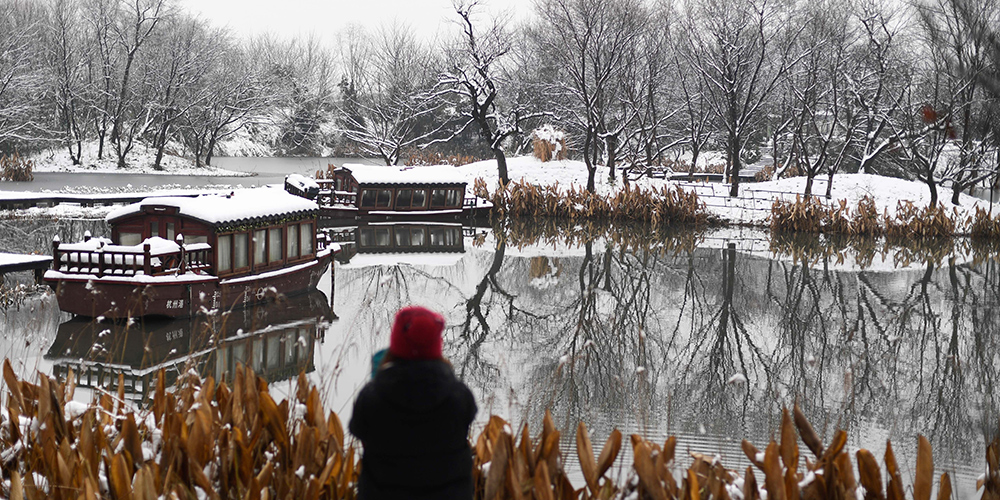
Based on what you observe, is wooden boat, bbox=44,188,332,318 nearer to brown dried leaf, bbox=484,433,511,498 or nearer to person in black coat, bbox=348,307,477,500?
brown dried leaf, bbox=484,433,511,498

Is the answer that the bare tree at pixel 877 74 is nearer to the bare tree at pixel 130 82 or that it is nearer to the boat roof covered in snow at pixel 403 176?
the boat roof covered in snow at pixel 403 176

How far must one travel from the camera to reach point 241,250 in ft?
46.0

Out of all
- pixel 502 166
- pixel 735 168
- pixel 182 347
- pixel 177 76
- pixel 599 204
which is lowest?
pixel 182 347

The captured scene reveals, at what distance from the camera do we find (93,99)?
155ft

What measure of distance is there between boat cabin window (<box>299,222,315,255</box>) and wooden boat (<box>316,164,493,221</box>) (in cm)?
1196

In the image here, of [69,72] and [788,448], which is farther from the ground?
[69,72]

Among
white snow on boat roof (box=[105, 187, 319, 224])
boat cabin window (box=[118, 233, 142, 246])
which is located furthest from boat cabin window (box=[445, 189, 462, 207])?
boat cabin window (box=[118, 233, 142, 246])

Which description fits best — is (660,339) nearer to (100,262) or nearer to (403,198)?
(100,262)

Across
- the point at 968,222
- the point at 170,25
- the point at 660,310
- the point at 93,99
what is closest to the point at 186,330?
the point at 660,310

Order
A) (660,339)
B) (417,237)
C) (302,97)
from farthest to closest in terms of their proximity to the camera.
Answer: (302,97), (417,237), (660,339)

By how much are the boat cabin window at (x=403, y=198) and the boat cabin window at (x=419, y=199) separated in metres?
0.14

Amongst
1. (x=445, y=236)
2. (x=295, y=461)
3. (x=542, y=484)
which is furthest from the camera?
(x=445, y=236)

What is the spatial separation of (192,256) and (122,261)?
1139mm

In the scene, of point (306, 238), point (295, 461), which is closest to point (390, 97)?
Result: point (306, 238)
